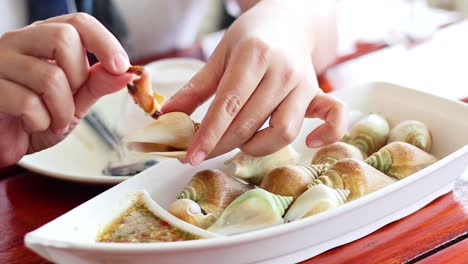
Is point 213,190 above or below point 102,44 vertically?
below

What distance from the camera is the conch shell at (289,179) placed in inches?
20.9

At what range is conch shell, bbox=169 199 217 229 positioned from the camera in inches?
19.9

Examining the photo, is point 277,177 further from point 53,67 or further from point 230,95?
point 53,67

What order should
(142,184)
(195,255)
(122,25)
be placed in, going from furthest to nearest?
(122,25), (142,184), (195,255)

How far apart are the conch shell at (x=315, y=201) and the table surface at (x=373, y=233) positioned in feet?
0.12

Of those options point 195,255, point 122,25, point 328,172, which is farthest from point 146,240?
point 122,25

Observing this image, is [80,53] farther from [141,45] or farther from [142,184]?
[141,45]

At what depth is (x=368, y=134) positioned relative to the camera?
630 millimetres

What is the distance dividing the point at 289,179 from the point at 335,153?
74 mm

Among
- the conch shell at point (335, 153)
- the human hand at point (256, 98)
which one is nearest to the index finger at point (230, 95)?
the human hand at point (256, 98)

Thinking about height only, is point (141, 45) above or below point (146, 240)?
below

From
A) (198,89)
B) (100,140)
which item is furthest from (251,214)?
(100,140)

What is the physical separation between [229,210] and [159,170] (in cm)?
10

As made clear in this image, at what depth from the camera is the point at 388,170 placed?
572mm
